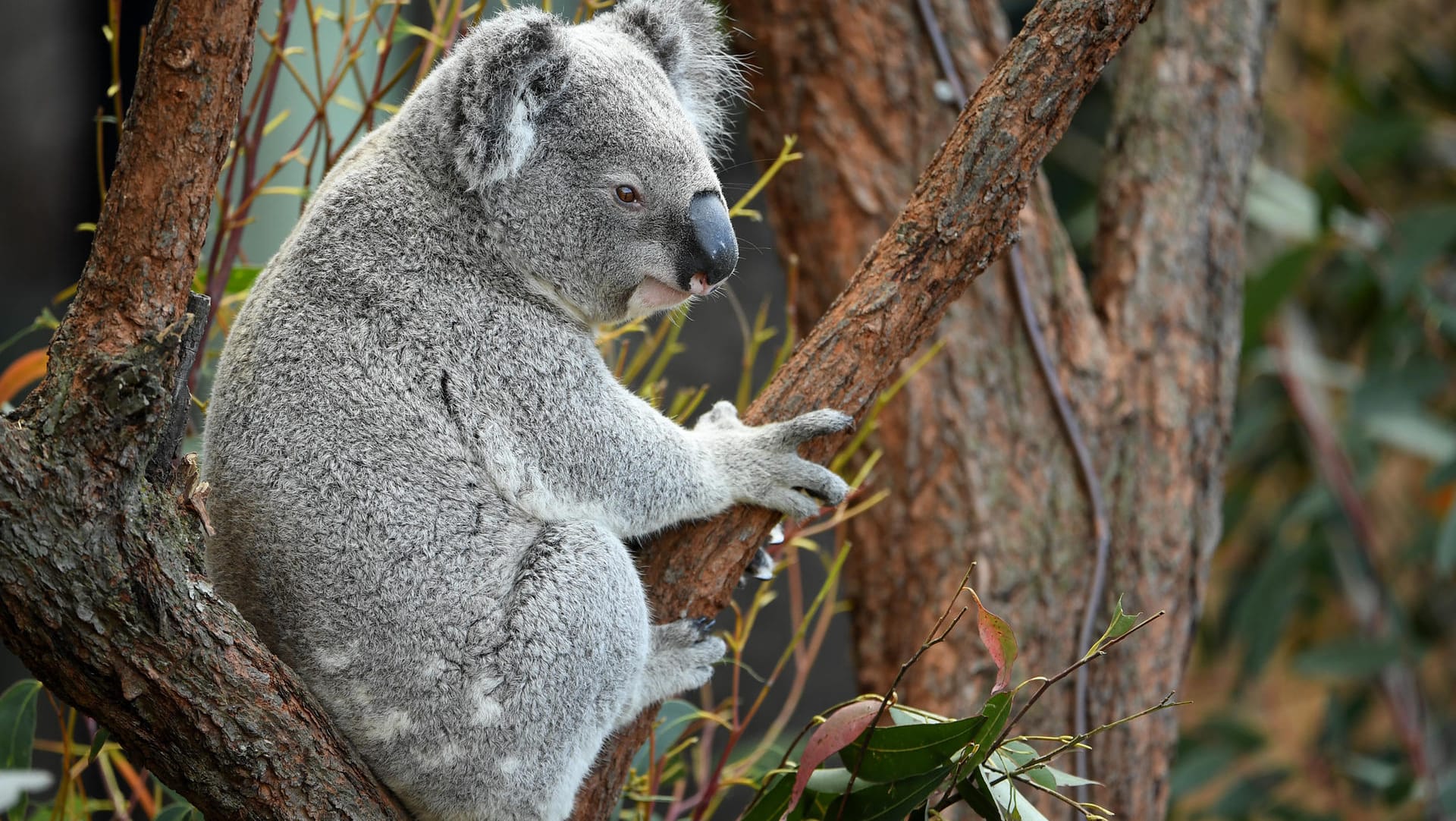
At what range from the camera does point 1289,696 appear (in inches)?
237

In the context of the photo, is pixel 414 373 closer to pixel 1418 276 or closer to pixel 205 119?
pixel 205 119

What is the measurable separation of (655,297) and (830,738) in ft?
2.39

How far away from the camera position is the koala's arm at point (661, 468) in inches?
69.6

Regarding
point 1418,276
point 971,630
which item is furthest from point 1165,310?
point 1418,276

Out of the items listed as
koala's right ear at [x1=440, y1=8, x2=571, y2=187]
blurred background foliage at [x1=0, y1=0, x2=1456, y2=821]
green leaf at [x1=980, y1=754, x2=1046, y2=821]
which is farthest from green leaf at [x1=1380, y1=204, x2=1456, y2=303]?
koala's right ear at [x1=440, y1=8, x2=571, y2=187]

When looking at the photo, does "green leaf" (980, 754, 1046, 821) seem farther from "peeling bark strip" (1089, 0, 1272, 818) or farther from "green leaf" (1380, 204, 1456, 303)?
"green leaf" (1380, 204, 1456, 303)

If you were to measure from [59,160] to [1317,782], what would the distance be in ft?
17.3

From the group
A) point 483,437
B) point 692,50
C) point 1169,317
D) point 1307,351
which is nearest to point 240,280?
point 483,437

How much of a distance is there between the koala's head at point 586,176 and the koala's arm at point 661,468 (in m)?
0.20

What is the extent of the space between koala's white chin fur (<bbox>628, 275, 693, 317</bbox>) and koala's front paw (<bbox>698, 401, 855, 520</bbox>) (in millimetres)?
245

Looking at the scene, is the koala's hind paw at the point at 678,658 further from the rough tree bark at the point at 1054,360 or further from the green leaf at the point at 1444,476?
the green leaf at the point at 1444,476

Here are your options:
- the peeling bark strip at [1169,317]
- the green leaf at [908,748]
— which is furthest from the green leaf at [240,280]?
the peeling bark strip at [1169,317]

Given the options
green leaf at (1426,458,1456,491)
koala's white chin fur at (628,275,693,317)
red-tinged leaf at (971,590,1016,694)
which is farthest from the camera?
green leaf at (1426,458,1456,491)

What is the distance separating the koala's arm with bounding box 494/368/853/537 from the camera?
177 centimetres
